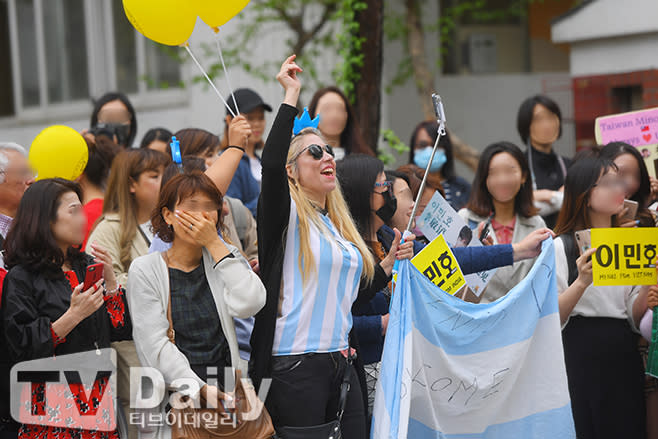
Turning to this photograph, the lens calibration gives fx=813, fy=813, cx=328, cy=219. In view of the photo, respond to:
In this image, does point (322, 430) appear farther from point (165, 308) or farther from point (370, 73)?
point (370, 73)

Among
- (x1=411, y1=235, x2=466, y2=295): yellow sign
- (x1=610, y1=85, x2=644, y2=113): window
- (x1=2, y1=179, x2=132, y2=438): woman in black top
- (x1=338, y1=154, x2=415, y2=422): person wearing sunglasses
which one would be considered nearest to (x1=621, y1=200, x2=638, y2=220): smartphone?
(x1=411, y1=235, x2=466, y2=295): yellow sign

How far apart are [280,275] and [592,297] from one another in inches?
79.6

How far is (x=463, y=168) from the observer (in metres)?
11.6

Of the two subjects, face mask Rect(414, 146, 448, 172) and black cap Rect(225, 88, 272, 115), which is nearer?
black cap Rect(225, 88, 272, 115)

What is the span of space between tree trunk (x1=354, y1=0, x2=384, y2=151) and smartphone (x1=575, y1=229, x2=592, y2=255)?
9.80 ft

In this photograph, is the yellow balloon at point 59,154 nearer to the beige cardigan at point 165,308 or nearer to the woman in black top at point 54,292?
the woman in black top at point 54,292

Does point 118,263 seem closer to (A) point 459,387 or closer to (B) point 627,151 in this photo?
(A) point 459,387

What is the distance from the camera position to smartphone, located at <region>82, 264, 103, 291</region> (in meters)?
3.57

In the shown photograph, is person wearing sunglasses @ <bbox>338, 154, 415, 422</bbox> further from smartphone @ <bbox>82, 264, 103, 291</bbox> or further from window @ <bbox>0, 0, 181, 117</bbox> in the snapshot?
window @ <bbox>0, 0, 181, 117</bbox>

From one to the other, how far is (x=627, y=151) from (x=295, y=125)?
7.76 feet

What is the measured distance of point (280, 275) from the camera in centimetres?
355

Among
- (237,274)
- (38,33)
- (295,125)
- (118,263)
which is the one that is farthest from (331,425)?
(38,33)

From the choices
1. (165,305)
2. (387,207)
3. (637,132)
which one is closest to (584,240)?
(387,207)

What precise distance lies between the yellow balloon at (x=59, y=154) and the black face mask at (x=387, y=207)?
200 cm
